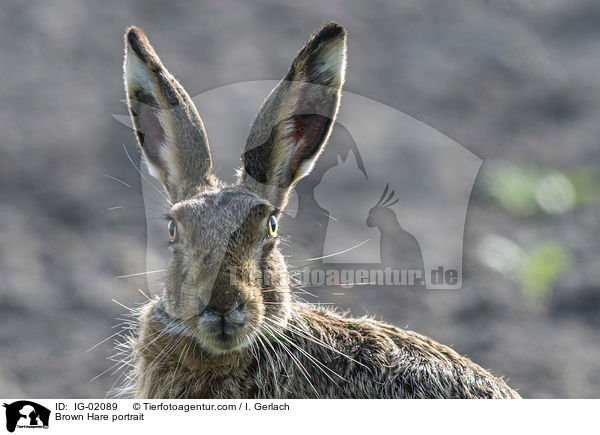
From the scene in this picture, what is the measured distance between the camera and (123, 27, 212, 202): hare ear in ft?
8.32

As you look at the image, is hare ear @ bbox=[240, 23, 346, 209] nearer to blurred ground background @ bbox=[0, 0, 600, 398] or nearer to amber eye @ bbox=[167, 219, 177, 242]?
amber eye @ bbox=[167, 219, 177, 242]

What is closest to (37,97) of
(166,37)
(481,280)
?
(166,37)

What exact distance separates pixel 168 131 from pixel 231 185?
0.29 meters

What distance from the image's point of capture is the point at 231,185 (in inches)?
102

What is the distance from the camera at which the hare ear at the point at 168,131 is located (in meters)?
2.54

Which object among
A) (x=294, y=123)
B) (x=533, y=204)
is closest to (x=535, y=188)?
(x=533, y=204)

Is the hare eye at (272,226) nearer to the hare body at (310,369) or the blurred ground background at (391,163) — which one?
the hare body at (310,369)

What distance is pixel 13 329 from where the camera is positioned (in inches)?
167

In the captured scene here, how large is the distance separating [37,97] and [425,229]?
10.5ft

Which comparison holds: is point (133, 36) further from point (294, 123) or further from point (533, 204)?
point (533, 204)

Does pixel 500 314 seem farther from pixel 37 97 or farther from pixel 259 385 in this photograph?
pixel 37 97

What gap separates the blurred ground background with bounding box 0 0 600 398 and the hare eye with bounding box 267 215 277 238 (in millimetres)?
1931

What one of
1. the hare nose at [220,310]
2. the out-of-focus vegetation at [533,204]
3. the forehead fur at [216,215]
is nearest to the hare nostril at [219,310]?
the hare nose at [220,310]

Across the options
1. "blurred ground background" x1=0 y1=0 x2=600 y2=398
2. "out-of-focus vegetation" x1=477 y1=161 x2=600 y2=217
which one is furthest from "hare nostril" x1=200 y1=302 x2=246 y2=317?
"out-of-focus vegetation" x1=477 y1=161 x2=600 y2=217
